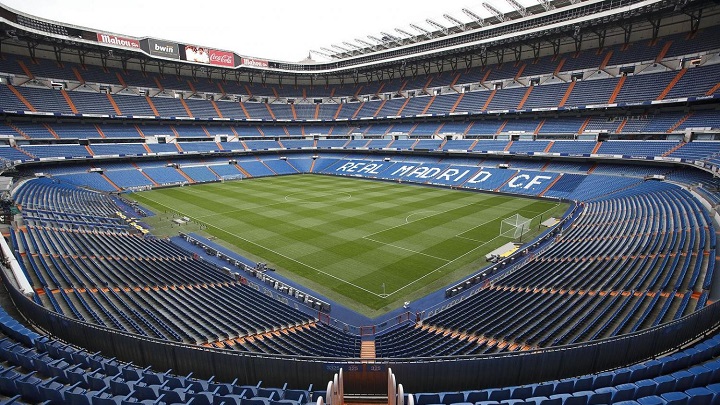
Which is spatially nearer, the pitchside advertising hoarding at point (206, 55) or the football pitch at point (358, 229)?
the football pitch at point (358, 229)

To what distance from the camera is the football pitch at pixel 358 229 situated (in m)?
19.5

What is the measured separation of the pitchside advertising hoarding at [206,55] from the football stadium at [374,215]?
0.35 m

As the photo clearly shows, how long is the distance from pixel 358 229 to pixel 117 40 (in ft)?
143

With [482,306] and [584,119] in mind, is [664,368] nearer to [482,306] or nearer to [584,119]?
[482,306]

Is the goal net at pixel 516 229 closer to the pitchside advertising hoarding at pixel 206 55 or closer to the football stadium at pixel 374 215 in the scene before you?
the football stadium at pixel 374 215

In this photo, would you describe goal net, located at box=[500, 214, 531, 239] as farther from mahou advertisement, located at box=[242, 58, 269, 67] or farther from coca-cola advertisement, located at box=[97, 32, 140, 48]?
mahou advertisement, located at box=[242, 58, 269, 67]

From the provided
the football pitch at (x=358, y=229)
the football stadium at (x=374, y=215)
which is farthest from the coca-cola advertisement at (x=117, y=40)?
the football pitch at (x=358, y=229)

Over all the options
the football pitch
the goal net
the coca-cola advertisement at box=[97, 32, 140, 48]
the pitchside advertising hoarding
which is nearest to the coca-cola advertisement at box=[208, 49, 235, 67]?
the pitchside advertising hoarding

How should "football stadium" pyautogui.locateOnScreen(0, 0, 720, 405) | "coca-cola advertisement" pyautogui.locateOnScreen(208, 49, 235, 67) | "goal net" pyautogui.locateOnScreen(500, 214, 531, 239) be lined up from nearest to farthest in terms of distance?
"football stadium" pyautogui.locateOnScreen(0, 0, 720, 405) → "goal net" pyautogui.locateOnScreen(500, 214, 531, 239) → "coca-cola advertisement" pyautogui.locateOnScreen(208, 49, 235, 67)

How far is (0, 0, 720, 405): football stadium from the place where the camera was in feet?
27.9

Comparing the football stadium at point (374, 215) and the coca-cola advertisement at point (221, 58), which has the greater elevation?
the coca-cola advertisement at point (221, 58)

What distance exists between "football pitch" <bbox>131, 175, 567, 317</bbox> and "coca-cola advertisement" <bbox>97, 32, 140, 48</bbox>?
67.8 ft

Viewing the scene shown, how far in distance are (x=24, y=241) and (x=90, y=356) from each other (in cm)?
1306

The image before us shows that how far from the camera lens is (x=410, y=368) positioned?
28.2 feet
